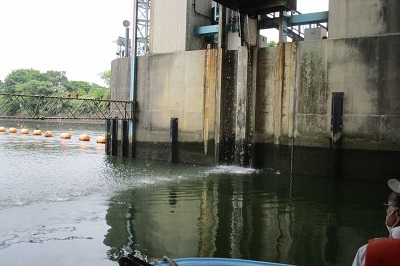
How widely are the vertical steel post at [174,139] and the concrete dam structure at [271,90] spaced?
0.37ft

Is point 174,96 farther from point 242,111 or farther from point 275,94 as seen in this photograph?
point 275,94

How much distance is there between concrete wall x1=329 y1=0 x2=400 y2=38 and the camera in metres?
13.5

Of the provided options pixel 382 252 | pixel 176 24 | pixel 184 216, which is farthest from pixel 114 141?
pixel 382 252

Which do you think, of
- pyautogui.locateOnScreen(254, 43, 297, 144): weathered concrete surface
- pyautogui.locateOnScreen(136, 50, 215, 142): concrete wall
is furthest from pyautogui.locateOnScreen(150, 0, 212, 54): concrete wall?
pyautogui.locateOnScreen(254, 43, 297, 144): weathered concrete surface

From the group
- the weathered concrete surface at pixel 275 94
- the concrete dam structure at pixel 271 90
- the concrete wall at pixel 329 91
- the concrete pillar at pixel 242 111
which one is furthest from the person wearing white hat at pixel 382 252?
the concrete pillar at pixel 242 111

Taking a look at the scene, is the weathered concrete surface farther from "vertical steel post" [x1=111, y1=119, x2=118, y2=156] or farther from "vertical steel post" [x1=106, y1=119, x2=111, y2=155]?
"vertical steel post" [x1=106, y1=119, x2=111, y2=155]

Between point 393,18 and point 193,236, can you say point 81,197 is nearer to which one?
point 193,236

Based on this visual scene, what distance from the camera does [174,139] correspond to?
1791cm

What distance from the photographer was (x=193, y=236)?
22.1 ft

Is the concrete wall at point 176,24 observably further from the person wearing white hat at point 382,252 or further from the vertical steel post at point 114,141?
the person wearing white hat at point 382,252

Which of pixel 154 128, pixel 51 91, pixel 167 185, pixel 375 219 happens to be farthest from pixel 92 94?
pixel 375 219

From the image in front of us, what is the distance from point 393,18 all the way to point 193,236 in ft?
37.6

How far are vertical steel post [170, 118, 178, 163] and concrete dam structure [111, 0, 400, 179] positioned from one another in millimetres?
112

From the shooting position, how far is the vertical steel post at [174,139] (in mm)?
17817
